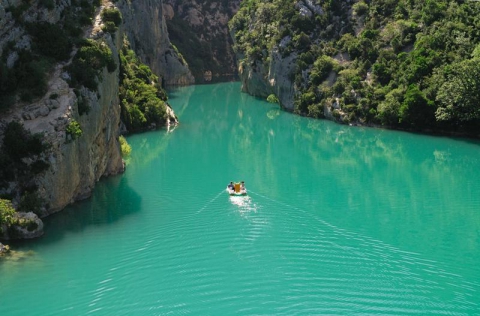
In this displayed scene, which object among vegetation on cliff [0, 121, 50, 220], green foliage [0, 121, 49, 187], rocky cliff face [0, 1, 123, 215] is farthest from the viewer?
rocky cliff face [0, 1, 123, 215]

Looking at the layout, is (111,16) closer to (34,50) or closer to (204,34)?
(34,50)

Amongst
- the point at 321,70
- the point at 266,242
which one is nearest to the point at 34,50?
the point at 266,242

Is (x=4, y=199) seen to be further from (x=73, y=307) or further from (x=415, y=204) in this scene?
(x=415, y=204)

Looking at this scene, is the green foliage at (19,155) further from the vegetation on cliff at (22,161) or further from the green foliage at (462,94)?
the green foliage at (462,94)

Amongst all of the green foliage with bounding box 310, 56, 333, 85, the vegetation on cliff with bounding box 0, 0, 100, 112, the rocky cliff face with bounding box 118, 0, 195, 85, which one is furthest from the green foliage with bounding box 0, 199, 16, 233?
the rocky cliff face with bounding box 118, 0, 195, 85

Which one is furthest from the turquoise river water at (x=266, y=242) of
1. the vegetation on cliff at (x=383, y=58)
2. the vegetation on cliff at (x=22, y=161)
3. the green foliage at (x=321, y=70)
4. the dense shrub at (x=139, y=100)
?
the green foliage at (x=321, y=70)

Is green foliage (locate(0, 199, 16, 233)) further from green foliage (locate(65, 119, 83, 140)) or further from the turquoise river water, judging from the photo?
green foliage (locate(65, 119, 83, 140))
